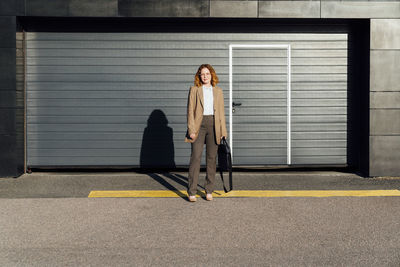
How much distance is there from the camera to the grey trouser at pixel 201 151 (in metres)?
6.61

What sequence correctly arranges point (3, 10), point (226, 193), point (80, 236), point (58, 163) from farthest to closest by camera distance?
point (58, 163) < point (3, 10) < point (226, 193) < point (80, 236)

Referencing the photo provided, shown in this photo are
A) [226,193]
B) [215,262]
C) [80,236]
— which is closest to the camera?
[215,262]

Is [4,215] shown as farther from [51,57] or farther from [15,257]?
[51,57]

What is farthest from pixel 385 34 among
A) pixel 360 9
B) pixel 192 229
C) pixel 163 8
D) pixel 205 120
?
pixel 192 229

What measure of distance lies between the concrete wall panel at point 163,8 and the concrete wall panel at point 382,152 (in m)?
3.66

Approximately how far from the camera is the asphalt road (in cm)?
433

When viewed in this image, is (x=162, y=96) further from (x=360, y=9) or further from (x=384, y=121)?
(x=384, y=121)

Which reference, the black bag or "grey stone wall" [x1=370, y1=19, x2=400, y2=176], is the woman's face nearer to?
the black bag

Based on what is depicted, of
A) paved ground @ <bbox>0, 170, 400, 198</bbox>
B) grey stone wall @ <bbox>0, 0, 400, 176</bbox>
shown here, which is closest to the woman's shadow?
paved ground @ <bbox>0, 170, 400, 198</bbox>

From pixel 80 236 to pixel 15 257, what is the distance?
791 millimetres

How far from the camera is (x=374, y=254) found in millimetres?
4418

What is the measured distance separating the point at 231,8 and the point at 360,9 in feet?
7.25

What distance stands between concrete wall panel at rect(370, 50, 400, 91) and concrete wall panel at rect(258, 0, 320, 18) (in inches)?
49.9

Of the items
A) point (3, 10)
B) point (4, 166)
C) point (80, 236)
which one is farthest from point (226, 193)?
point (3, 10)
